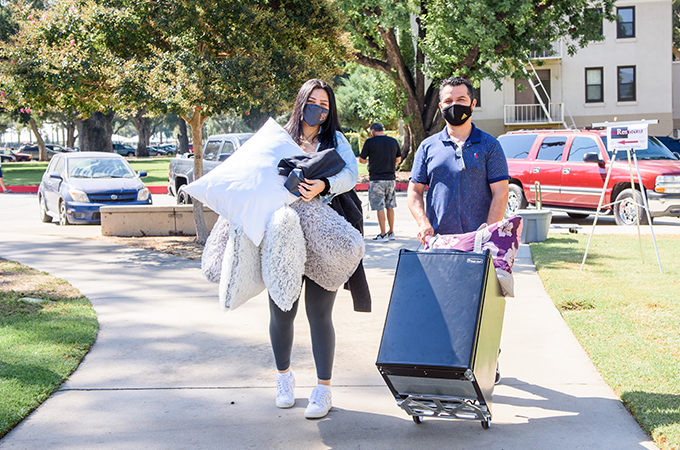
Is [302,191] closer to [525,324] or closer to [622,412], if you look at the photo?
[622,412]

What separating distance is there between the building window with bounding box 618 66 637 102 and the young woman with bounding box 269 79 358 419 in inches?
1237

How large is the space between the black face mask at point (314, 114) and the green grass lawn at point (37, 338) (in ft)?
7.84

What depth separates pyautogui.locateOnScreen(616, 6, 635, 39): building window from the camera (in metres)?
31.1

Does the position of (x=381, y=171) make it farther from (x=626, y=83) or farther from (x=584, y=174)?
(x=626, y=83)

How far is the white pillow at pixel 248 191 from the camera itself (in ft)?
11.7

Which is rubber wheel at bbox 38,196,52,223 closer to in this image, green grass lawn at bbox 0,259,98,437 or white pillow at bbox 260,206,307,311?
green grass lawn at bbox 0,259,98,437

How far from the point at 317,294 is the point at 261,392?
35.7 inches

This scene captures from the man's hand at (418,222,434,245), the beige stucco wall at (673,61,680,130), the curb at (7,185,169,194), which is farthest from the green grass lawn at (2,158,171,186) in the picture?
the beige stucco wall at (673,61,680,130)

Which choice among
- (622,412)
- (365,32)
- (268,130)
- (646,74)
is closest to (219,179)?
(268,130)

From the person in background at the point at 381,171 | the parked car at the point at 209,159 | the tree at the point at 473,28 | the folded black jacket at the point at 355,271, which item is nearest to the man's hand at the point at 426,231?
the folded black jacket at the point at 355,271

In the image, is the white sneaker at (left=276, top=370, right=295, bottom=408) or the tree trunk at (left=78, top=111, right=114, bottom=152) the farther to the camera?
the tree trunk at (left=78, top=111, right=114, bottom=152)

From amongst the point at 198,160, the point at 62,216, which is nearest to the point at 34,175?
the point at 62,216

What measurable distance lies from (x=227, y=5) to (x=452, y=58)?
481 inches

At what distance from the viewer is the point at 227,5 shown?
933 cm
